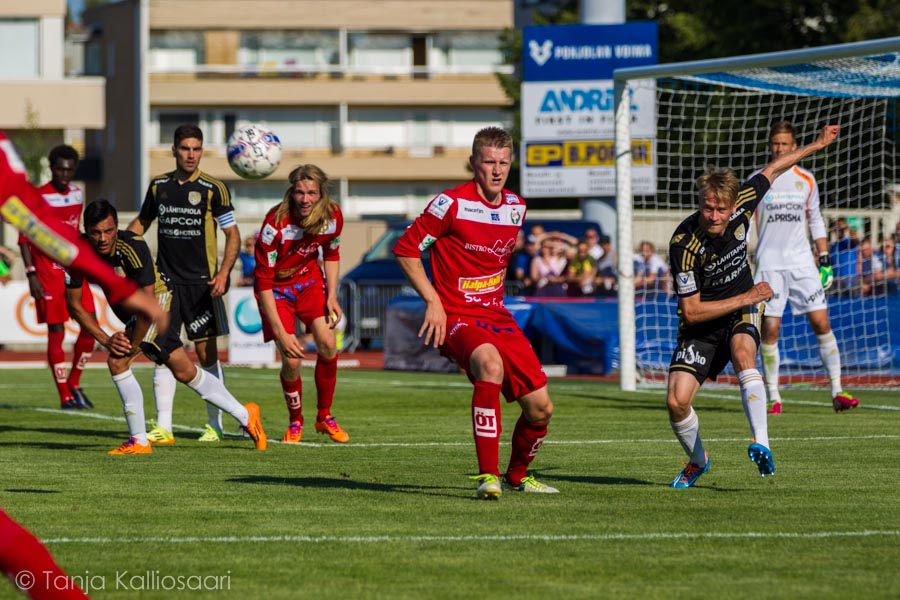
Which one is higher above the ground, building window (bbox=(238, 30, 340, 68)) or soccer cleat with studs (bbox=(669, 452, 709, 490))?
building window (bbox=(238, 30, 340, 68))

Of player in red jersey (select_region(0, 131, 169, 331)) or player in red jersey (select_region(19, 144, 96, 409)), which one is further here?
player in red jersey (select_region(19, 144, 96, 409))

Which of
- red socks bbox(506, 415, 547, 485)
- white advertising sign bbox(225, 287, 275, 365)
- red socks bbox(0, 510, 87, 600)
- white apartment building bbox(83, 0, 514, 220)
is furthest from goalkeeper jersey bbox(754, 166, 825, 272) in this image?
white apartment building bbox(83, 0, 514, 220)

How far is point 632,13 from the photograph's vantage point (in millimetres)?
47812

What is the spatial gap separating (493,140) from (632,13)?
40.8 meters

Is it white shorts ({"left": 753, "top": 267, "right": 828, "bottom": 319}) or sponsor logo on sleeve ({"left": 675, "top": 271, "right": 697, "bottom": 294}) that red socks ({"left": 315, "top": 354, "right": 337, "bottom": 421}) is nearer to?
sponsor logo on sleeve ({"left": 675, "top": 271, "right": 697, "bottom": 294})

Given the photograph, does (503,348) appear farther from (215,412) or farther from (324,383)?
(215,412)

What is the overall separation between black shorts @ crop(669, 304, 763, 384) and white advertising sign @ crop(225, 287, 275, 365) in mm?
14871

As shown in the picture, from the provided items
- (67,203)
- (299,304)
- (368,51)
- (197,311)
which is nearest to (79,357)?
(67,203)

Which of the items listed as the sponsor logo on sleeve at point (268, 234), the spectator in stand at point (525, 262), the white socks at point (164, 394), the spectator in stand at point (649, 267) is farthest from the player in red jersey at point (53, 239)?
the spectator in stand at point (525, 262)

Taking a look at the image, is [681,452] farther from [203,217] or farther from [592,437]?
[203,217]

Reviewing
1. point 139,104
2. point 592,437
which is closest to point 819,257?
point 592,437

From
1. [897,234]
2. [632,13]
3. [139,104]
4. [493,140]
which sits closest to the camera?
[493,140]

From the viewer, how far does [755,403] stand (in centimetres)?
892

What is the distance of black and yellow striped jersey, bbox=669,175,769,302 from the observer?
28.9 ft
